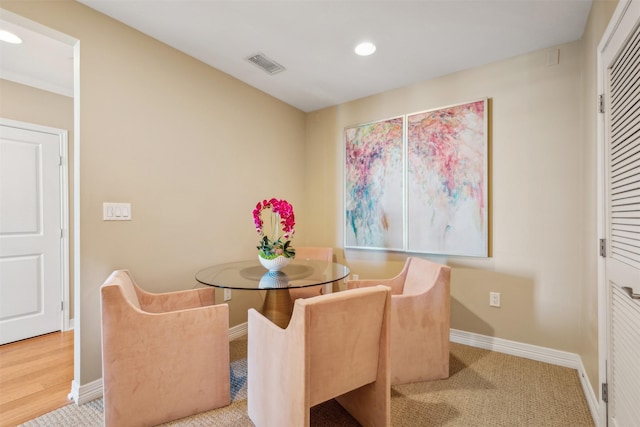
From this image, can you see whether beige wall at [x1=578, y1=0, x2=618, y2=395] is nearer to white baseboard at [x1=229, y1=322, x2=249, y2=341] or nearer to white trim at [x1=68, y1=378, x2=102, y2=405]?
white baseboard at [x1=229, y1=322, x2=249, y2=341]

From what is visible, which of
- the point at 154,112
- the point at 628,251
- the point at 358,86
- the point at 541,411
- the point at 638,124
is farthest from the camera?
the point at 358,86

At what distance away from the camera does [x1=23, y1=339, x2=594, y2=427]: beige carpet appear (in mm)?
1655

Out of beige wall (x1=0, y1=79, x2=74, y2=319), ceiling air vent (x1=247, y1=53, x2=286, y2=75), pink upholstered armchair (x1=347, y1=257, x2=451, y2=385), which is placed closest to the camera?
pink upholstered armchair (x1=347, y1=257, x2=451, y2=385)

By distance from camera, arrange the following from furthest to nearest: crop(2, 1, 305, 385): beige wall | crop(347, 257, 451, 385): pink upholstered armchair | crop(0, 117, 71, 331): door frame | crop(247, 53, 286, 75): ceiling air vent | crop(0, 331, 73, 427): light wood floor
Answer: crop(0, 117, 71, 331): door frame
crop(247, 53, 286, 75): ceiling air vent
crop(347, 257, 451, 385): pink upholstered armchair
crop(2, 1, 305, 385): beige wall
crop(0, 331, 73, 427): light wood floor

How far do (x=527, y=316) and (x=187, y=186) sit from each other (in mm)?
2990

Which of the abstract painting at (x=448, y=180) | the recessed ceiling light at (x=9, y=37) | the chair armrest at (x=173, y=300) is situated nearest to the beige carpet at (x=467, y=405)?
the chair armrest at (x=173, y=300)

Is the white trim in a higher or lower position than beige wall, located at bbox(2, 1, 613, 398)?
lower

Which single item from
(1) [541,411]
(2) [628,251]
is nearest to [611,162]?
(2) [628,251]

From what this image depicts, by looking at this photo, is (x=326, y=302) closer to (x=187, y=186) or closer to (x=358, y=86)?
(x=187, y=186)

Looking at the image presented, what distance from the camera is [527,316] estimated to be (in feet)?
7.97

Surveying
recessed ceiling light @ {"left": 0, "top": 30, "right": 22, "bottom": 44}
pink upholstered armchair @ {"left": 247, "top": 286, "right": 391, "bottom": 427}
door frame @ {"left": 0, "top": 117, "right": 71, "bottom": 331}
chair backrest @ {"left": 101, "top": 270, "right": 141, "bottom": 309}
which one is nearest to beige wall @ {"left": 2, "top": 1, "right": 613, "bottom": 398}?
chair backrest @ {"left": 101, "top": 270, "right": 141, "bottom": 309}

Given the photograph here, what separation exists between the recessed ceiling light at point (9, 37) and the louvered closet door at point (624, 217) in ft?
11.8

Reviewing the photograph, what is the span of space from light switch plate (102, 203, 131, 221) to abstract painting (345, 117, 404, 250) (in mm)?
2111

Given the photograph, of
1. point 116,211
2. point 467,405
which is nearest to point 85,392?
point 116,211
